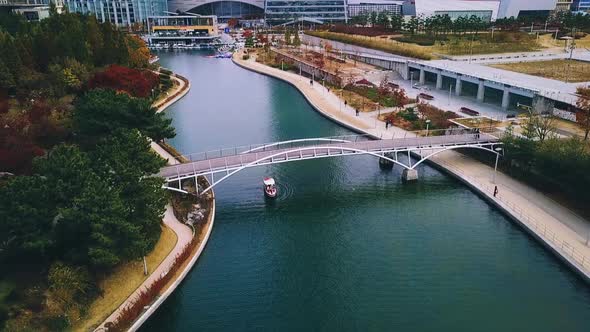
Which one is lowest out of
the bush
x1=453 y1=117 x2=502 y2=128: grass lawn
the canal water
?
the canal water

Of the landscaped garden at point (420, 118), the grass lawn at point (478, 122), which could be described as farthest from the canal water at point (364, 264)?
the grass lawn at point (478, 122)

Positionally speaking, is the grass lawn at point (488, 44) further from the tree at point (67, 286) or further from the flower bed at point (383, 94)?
the tree at point (67, 286)

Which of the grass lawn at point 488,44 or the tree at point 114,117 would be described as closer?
the tree at point 114,117

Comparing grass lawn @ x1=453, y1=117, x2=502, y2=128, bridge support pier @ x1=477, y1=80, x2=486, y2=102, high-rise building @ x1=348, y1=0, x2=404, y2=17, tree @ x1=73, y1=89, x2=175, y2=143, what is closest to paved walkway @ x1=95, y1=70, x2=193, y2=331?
tree @ x1=73, y1=89, x2=175, y2=143

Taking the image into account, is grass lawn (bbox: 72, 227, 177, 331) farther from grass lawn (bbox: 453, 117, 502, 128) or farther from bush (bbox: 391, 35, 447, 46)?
bush (bbox: 391, 35, 447, 46)

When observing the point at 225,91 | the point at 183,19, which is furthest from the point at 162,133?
the point at 183,19

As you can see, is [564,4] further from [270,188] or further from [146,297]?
[146,297]
